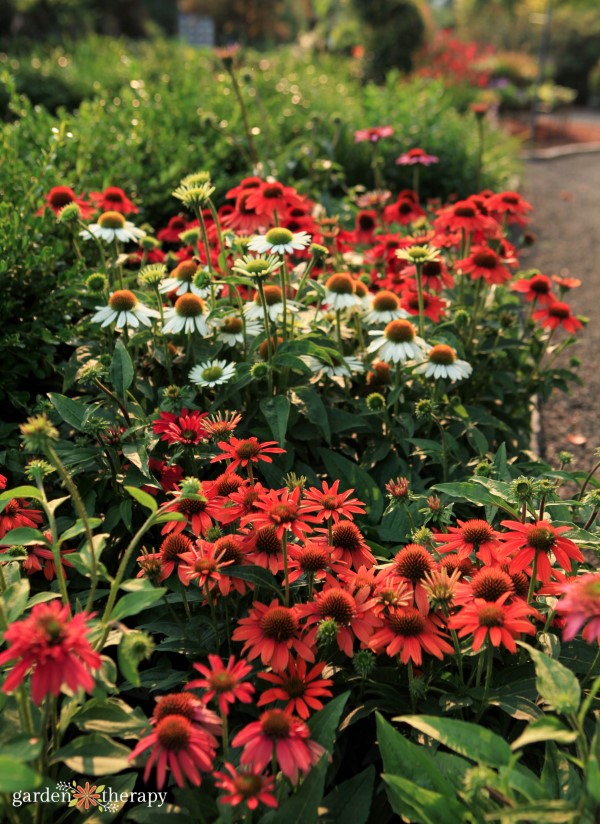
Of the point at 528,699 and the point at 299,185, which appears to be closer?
the point at 528,699

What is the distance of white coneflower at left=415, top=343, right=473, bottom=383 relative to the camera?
2102 millimetres

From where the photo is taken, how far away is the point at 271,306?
2.17m

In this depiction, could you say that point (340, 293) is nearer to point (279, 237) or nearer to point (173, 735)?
point (279, 237)

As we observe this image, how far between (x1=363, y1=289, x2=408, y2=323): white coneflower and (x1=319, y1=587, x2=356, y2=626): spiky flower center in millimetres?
1069

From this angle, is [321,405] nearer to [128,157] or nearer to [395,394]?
[395,394]

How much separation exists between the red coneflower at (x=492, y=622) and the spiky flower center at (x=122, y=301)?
1235 millimetres

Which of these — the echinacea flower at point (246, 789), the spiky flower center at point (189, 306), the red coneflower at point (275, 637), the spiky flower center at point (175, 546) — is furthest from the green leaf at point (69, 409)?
the echinacea flower at point (246, 789)

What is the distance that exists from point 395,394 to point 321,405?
222mm

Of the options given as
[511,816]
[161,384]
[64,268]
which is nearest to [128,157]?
[64,268]

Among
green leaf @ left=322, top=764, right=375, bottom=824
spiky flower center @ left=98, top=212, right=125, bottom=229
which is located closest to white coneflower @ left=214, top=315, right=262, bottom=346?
spiky flower center @ left=98, top=212, right=125, bottom=229

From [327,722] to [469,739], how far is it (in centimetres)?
23

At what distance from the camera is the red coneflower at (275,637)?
1.31m

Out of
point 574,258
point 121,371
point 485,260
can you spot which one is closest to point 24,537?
point 121,371

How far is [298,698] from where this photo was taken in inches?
50.4
